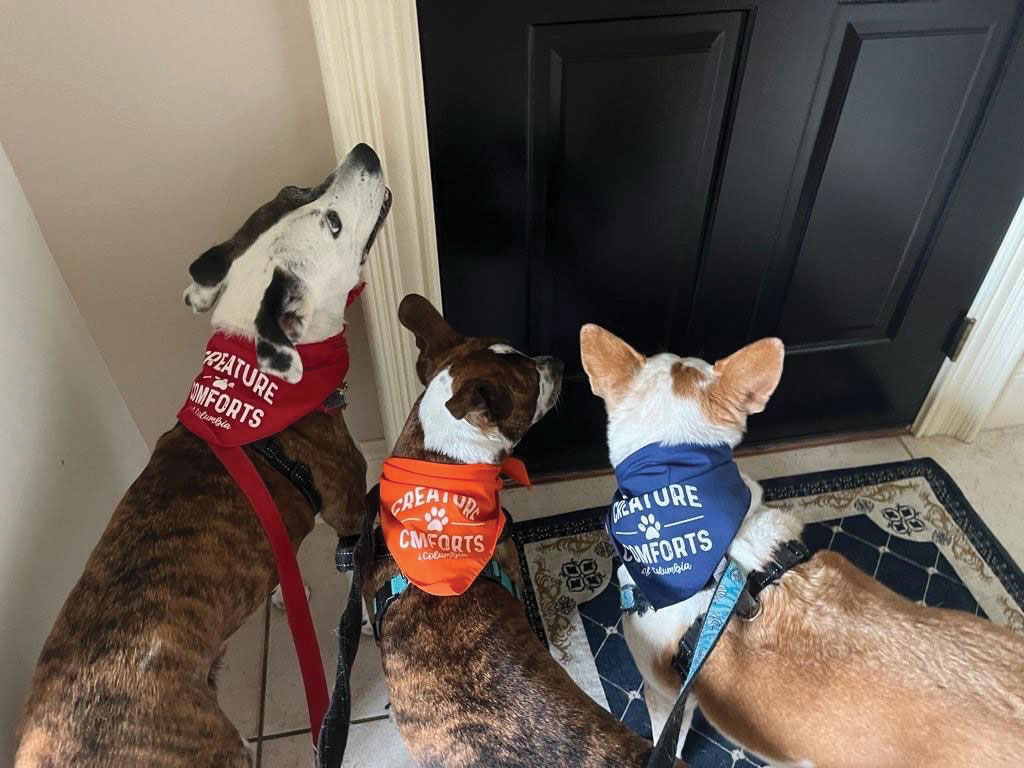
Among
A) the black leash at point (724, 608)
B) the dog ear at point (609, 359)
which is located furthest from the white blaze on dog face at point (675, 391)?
the black leash at point (724, 608)

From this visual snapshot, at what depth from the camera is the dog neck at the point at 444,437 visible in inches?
64.3

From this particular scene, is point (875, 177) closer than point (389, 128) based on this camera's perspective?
No

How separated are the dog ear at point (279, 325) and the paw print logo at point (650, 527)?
0.78 m

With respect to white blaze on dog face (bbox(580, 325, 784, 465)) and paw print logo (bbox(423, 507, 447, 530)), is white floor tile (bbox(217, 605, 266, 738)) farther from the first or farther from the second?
white blaze on dog face (bbox(580, 325, 784, 465))

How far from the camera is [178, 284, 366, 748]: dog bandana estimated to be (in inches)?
62.6

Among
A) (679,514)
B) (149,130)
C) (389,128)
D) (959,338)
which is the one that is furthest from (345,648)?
(959,338)

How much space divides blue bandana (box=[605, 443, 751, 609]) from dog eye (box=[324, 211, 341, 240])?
0.80m

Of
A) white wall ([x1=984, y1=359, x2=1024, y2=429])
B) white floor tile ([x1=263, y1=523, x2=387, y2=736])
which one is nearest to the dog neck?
white floor tile ([x1=263, y1=523, x2=387, y2=736])

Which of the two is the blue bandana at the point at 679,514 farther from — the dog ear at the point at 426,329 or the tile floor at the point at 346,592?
the tile floor at the point at 346,592

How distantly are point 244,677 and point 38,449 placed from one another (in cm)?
86

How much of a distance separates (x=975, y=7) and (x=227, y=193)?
1.89 metres

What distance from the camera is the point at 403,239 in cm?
188

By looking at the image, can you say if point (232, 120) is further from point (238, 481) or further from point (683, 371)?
point (683, 371)

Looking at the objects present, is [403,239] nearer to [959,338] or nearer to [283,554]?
[283,554]
